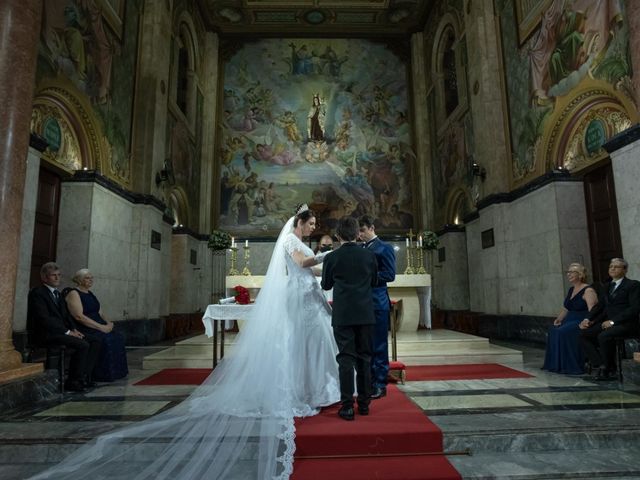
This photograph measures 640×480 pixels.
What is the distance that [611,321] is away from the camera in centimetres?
562

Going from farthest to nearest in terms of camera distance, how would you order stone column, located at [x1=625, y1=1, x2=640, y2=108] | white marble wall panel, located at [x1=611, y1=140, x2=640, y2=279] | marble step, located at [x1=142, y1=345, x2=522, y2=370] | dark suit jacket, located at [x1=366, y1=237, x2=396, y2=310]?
marble step, located at [x1=142, y1=345, x2=522, y2=370] < white marble wall panel, located at [x1=611, y1=140, x2=640, y2=279] < stone column, located at [x1=625, y1=1, x2=640, y2=108] < dark suit jacket, located at [x1=366, y1=237, x2=396, y2=310]

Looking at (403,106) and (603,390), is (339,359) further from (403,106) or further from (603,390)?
(403,106)

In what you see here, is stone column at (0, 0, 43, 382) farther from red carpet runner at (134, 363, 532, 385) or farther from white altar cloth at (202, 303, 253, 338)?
white altar cloth at (202, 303, 253, 338)

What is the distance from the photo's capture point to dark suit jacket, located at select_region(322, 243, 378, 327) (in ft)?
13.1

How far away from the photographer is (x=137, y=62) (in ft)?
38.5

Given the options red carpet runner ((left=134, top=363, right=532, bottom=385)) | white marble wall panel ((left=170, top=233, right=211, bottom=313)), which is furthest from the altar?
white marble wall panel ((left=170, top=233, right=211, bottom=313))

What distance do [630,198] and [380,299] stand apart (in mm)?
4319

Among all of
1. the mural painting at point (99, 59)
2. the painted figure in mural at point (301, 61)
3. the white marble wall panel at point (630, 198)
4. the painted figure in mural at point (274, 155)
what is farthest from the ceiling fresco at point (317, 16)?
the white marble wall panel at point (630, 198)

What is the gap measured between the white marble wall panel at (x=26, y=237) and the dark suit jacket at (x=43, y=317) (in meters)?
1.14

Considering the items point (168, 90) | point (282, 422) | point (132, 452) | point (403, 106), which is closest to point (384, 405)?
point (282, 422)

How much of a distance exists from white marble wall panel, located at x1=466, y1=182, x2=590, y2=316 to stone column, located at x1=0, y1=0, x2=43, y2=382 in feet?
29.5

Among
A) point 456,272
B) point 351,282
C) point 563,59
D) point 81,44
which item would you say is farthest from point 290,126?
point 351,282

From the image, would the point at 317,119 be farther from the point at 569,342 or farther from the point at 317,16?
the point at 569,342

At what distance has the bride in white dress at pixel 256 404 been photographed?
312cm
